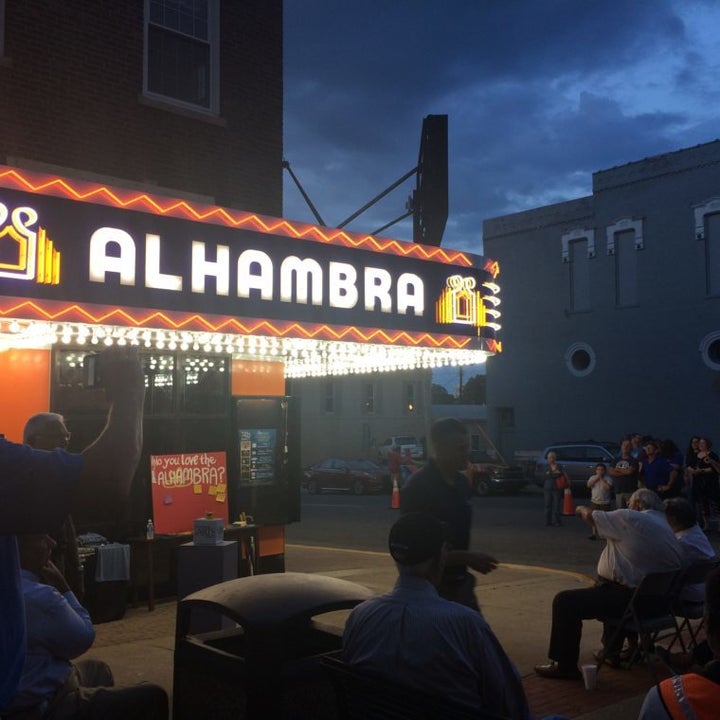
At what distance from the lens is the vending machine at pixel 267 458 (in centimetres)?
1163

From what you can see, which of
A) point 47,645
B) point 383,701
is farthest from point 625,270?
point 47,645

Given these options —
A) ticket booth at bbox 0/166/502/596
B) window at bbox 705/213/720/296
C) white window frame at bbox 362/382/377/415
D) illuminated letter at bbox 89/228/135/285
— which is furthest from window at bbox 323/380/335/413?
illuminated letter at bbox 89/228/135/285

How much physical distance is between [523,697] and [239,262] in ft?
19.4

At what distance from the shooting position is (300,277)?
9188 millimetres

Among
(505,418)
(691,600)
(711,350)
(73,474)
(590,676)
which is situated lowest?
(590,676)

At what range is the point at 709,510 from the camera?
651 inches

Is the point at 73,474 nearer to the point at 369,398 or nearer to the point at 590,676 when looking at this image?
the point at 590,676

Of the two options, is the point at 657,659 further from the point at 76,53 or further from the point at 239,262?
the point at 76,53

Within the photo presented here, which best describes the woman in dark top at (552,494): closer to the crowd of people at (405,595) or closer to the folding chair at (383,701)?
the crowd of people at (405,595)

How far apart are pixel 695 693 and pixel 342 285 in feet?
23.7

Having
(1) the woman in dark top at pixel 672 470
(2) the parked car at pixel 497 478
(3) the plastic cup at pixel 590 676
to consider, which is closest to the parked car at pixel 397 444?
(2) the parked car at pixel 497 478

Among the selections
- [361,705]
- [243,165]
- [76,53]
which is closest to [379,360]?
[243,165]

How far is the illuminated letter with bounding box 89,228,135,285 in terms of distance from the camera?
758cm

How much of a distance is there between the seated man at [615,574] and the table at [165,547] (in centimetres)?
506
